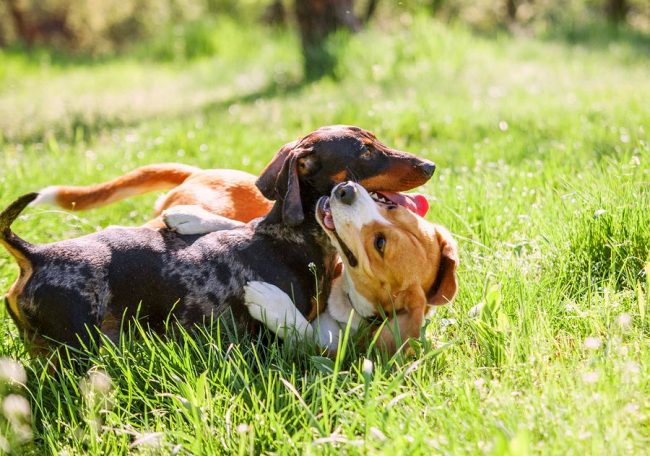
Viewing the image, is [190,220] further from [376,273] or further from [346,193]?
[376,273]

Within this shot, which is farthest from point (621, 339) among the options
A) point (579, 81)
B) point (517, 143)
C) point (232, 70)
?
point (232, 70)

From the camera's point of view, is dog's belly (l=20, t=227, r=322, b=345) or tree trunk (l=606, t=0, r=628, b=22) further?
tree trunk (l=606, t=0, r=628, b=22)

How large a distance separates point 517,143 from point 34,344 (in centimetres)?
429

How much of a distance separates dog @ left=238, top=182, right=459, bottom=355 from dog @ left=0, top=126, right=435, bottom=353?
13cm

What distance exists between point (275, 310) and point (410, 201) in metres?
0.93

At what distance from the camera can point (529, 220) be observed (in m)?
4.16

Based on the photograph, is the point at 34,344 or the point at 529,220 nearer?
the point at 34,344

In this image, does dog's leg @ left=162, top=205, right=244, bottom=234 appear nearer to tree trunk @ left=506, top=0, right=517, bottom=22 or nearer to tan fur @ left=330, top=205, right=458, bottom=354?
tan fur @ left=330, top=205, right=458, bottom=354

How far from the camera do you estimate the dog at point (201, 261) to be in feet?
10.5

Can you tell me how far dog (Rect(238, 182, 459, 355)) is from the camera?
3.22m

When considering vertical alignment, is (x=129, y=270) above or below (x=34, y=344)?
above

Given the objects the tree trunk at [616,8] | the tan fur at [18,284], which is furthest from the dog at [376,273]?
the tree trunk at [616,8]

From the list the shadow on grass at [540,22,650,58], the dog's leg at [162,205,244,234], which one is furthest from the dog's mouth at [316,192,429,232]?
the shadow on grass at [540,22,650,58]

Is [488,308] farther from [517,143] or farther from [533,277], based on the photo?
[517,143]
